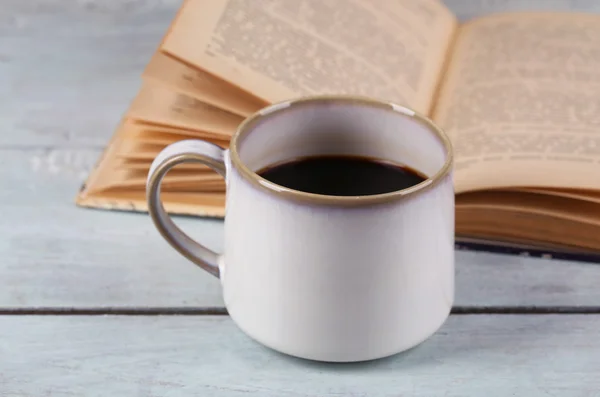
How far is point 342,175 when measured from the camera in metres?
0.57

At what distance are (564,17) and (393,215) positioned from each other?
53 cm

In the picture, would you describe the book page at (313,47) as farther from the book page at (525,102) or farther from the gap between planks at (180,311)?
the gap between planks at (180,311)

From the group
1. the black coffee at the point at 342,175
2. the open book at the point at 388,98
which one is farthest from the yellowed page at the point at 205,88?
the black coffee at the point at 342,175

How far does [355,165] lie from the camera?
1.89 ft

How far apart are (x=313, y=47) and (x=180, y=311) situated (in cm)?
28

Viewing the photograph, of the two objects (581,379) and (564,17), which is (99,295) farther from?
(564,17)

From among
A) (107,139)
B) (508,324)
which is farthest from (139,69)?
(508,324)

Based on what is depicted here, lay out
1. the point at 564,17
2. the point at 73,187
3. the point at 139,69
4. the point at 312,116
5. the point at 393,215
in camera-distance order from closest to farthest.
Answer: the point at 393,215, the point at 312,116, the point at 73,187, the point at 564,17, the point at 139,69

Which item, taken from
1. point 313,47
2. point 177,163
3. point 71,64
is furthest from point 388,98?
point 71,64

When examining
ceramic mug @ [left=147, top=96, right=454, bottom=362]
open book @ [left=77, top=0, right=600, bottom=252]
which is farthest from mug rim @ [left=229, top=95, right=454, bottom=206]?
open book @ [left=77, top=0, right=600, bottom=252]

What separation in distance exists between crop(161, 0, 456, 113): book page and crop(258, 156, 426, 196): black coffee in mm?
106

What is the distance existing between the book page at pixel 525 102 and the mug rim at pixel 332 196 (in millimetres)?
115

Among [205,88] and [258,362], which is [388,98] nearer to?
[205,88]

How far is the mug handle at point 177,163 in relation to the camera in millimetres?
500
